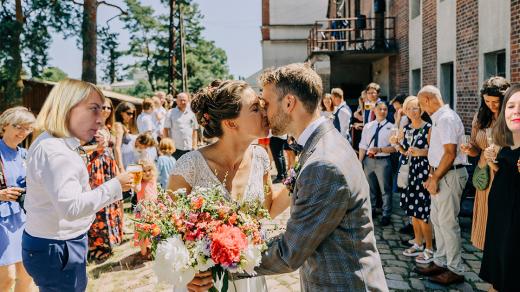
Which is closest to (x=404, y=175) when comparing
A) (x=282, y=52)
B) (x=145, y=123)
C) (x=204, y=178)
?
(x=204, y=178)

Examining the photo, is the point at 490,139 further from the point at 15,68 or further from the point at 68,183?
the point at 15,68

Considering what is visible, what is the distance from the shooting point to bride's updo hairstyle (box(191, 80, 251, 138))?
2926 mm

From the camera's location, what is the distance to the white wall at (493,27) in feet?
28.0

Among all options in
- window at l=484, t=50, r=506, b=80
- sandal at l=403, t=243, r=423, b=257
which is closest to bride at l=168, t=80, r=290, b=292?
sandal at l=403, t=243, r=423, b=257

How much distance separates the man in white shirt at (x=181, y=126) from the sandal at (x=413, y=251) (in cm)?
536

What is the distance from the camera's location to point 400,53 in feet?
52.5

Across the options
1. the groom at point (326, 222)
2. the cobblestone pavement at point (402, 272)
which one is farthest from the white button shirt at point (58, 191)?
the cobblestone pavement at point (402, 272)

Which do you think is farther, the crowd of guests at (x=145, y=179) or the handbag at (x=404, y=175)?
the handbag at (x=404, y=175)

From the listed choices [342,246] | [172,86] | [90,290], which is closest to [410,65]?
[172,86]

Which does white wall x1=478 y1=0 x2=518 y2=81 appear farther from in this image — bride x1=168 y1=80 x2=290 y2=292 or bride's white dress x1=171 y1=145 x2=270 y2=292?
bride's white dress x1=171 y1=145 x2=270 y2=292

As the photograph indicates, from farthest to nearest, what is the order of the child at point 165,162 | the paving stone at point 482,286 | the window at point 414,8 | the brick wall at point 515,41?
the window at point 414,8 < the brick wall at point 515,41 < the child at point 165,162 < the paving stone at point 482,286

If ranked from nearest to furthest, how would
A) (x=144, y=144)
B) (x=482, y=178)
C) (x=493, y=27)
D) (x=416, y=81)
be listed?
(x=482, y=178), (x=144, y=144), (x=493, y=27), (x=416, y=81)

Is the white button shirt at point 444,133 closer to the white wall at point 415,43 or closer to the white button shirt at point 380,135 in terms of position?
the white button shirt at point 380,135

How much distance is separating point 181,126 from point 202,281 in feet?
25.7
